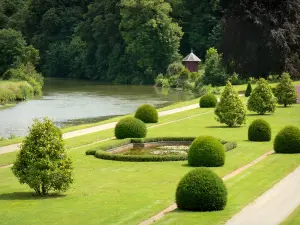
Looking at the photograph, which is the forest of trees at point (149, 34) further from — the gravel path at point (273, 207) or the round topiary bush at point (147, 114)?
the gravel path at point (273, 207)

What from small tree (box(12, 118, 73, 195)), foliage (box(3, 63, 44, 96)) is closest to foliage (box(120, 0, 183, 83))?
foliage (box(3, 63, 44, 96))

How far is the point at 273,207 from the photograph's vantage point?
18.1 m

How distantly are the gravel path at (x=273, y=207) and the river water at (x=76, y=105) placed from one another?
2236cm

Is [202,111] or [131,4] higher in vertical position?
[131,4]

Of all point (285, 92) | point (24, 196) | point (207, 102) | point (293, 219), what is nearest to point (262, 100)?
point (285, 92)

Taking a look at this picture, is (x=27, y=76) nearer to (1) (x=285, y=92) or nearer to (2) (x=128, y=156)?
(1) (x=285, y=92)

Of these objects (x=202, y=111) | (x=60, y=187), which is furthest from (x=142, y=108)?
(x=60, y=187)

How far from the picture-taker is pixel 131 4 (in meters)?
94.3

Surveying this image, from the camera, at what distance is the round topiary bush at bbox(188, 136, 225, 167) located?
84.3 feet

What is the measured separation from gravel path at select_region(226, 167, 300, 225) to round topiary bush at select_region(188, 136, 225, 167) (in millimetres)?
4068

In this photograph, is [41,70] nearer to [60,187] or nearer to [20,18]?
[20,18]

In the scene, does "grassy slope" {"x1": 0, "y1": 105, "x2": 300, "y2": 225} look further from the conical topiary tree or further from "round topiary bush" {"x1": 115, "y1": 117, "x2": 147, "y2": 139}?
the conical topiary tree

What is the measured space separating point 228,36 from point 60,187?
157ft

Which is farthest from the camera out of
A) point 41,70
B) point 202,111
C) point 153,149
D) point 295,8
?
point 41,70
